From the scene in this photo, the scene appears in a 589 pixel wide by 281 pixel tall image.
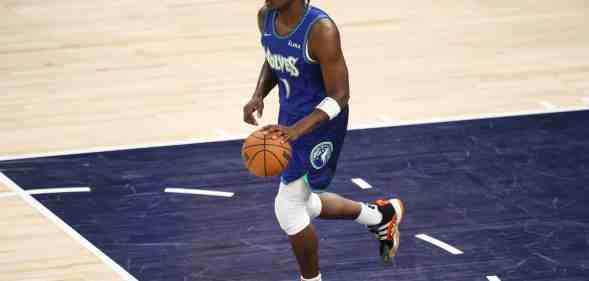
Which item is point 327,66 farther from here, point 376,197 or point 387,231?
point 376,197

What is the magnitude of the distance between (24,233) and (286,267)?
1.92 m

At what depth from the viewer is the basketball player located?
267 inches

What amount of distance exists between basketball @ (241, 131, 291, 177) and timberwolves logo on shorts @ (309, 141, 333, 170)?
372 millimetres

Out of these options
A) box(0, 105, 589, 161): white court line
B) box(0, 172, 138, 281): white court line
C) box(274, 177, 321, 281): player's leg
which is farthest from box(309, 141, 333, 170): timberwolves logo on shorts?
box(0, 105, 589, 161): white court line

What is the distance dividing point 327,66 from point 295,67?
0.22m

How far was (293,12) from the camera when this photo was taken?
6.91 metres

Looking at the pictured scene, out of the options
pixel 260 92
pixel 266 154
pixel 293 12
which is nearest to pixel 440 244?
pixel 260 92

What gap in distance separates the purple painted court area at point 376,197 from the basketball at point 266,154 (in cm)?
123

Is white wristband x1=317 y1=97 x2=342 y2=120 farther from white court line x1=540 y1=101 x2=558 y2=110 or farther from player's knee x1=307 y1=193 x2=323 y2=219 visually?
white court line x1=540 y1=101 x2=558 y2=110

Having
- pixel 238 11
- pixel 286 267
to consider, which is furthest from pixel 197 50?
pixel 286 267

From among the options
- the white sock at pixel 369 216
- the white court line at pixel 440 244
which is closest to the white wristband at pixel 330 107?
the white sock at pixel 369 216

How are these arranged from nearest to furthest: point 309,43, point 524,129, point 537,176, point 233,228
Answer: point 309,43, point 233,228, point 537,176, point 524,129

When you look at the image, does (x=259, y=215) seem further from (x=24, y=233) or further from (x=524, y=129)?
(x=524, y=129)

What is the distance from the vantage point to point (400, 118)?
35.3 feet
